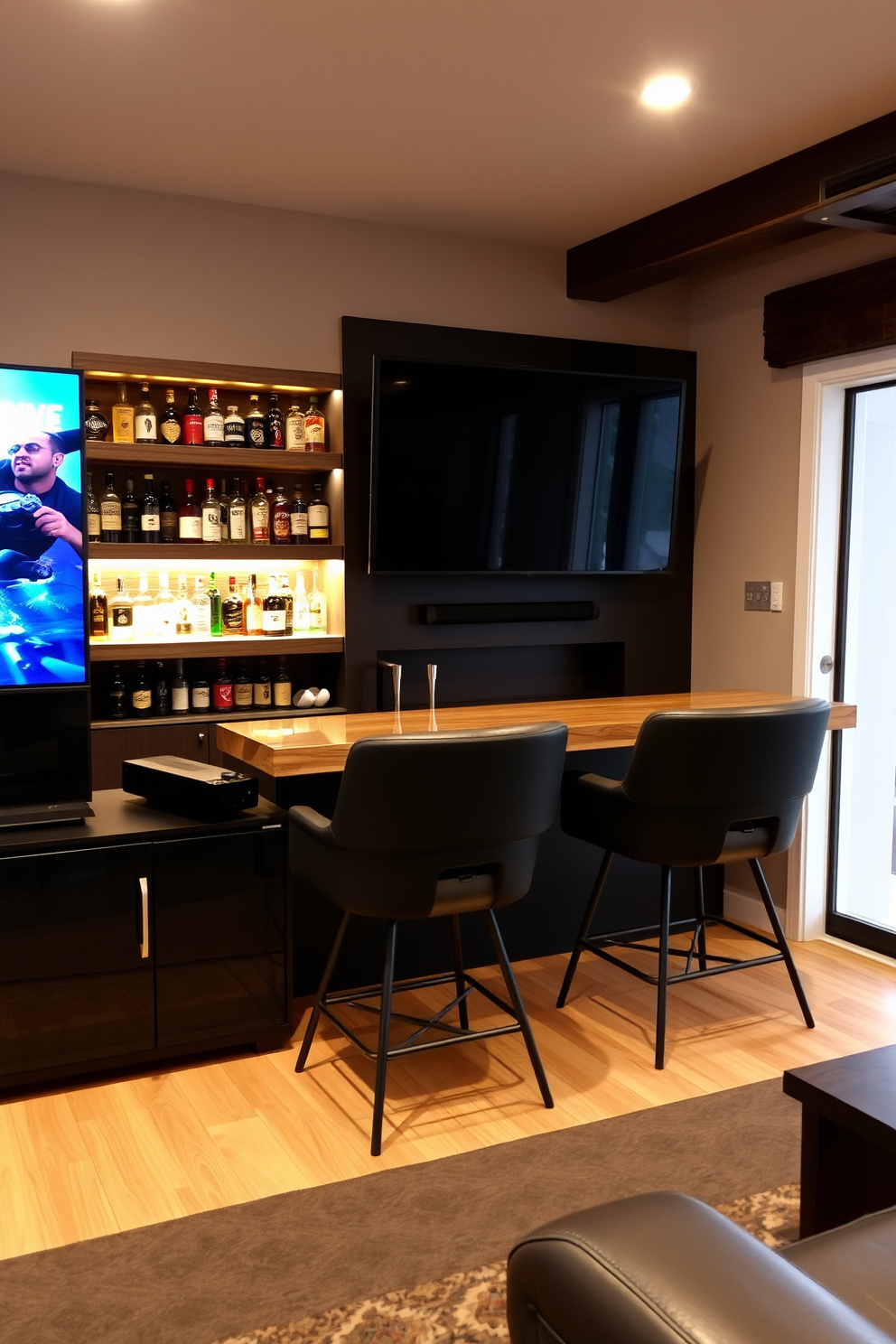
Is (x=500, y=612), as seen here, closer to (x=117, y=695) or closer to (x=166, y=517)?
(x=166, y=517)

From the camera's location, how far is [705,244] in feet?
12.9

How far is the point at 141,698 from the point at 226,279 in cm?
153

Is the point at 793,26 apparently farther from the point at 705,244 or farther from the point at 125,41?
the point at 125,41

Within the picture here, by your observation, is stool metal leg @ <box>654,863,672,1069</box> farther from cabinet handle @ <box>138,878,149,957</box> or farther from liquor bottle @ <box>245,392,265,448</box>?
liquor bottle @ <box>245,392,265,448</box>

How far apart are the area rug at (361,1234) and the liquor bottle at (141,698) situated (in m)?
2.03

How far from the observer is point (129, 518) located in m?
4.00

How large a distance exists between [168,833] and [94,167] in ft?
7.42

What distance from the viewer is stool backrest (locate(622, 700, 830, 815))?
2.92 m

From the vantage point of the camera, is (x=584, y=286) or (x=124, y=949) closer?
(x=124, y=949)

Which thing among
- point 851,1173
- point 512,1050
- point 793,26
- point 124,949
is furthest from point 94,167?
point 851,1173

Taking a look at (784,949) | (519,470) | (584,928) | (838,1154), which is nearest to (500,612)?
(519,470)

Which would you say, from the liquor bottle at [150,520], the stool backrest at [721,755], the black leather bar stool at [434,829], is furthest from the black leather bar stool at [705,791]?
the liquor bottle at [150,520]

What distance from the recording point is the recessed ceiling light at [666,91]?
3100 millimetres

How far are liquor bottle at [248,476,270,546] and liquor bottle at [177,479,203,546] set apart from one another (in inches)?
8.1
